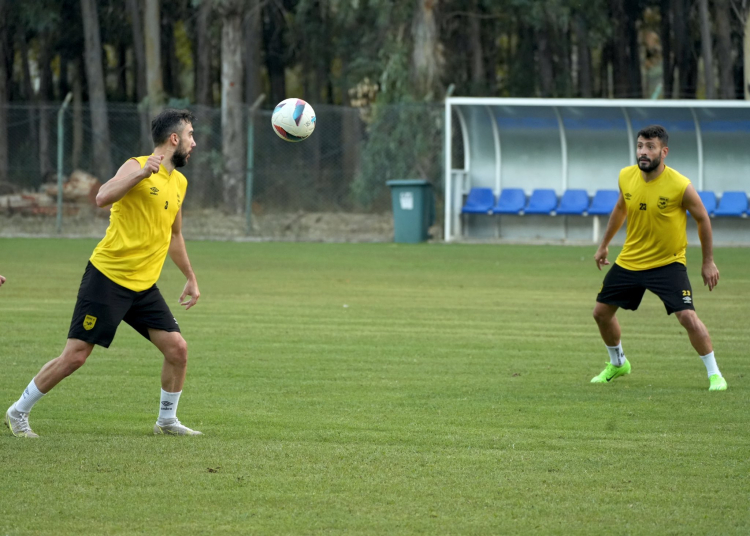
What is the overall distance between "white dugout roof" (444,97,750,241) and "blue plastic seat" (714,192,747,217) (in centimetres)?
78

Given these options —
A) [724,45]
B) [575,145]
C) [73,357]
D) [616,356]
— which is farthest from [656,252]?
[724,45]

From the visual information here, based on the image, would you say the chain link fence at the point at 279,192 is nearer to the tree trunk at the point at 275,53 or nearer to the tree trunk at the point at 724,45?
the tree trunk at the point at 275,53

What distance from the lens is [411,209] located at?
24125 millimetres

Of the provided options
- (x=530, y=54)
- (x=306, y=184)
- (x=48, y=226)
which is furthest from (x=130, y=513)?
(x=530, y=54)

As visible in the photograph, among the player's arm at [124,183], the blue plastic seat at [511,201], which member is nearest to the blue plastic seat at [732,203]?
the blue plastic seat at [511,201]

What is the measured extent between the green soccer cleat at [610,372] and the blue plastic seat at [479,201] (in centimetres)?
1595

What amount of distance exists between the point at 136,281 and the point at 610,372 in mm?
4104

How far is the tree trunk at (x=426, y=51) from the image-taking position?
28.9 metres

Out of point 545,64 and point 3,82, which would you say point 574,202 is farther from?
point 3,82

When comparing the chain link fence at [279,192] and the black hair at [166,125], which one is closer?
the black hair at [166,125]

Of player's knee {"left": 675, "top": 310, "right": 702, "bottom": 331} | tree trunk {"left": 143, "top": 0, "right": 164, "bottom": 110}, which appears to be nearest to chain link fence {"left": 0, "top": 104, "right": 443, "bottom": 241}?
tree trunk {"left": 143, "top": 0, "right": 164, "bottom": 110}

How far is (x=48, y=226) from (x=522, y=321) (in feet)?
58.9

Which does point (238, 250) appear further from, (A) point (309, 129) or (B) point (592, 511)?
(B) point (592, 511)

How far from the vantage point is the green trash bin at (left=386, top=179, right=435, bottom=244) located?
2397 centimetres
